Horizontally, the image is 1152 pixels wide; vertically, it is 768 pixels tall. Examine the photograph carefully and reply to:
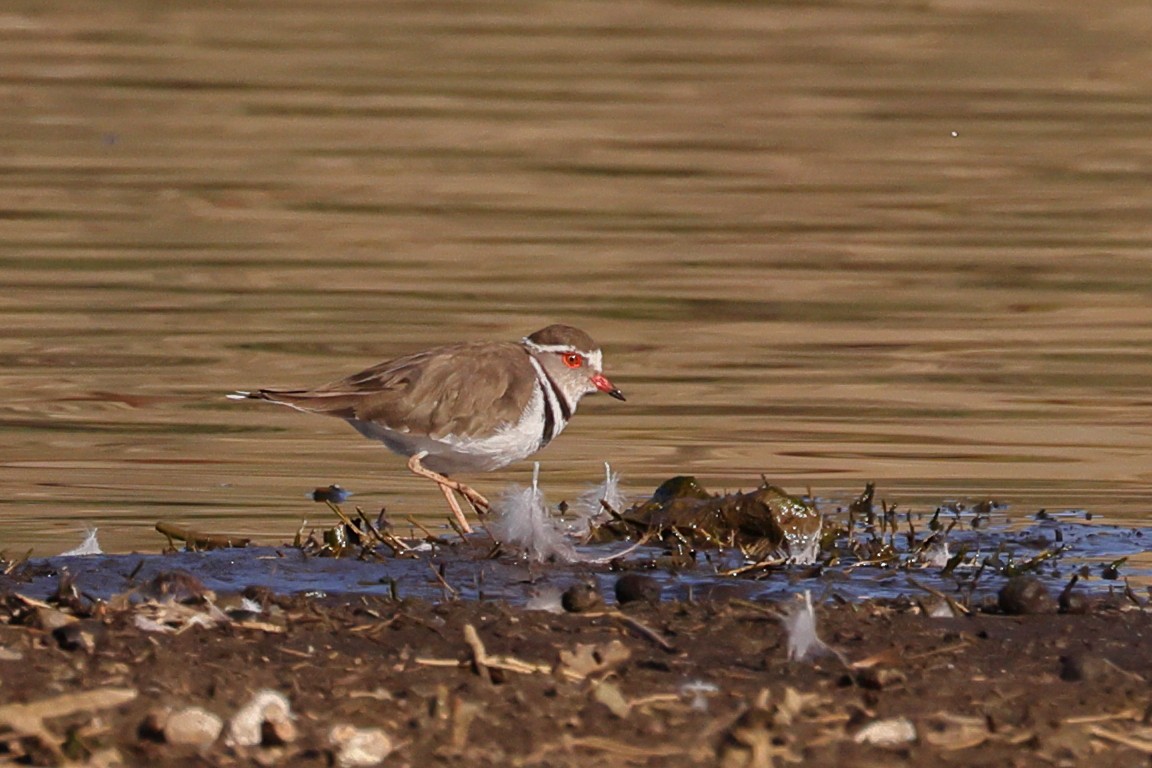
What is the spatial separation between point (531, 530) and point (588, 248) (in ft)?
31.7

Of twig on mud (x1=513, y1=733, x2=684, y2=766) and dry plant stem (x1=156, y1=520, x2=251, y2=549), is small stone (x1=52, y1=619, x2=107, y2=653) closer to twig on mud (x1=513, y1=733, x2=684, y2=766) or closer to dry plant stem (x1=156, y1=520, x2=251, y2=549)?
twig on mud (x1=513, y1=733, x2=684, y2=766)

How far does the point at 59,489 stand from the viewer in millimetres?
11367

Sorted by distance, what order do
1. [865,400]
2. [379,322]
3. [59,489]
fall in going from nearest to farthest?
[59,489]
[865,400]
[379,322]

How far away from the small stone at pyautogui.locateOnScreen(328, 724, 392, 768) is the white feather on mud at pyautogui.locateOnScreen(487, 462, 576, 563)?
313 cm

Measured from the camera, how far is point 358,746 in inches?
242

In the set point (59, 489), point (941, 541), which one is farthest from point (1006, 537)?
point (59, 489)

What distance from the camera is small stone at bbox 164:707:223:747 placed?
6.20m

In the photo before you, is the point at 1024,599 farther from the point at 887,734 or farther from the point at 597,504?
the point at 597,504

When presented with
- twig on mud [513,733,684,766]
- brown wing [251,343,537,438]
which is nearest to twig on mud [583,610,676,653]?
twig on mud [513,733,684,766]

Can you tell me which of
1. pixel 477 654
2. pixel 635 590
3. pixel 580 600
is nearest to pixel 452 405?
pixel 635 590

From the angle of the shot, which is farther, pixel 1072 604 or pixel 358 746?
pixel 1072 604

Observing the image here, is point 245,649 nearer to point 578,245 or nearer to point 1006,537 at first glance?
point 1006,537

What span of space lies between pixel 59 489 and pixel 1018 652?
5544mm

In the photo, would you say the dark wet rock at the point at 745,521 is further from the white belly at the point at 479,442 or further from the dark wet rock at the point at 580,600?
the dark wet rock at the point at 580,600
